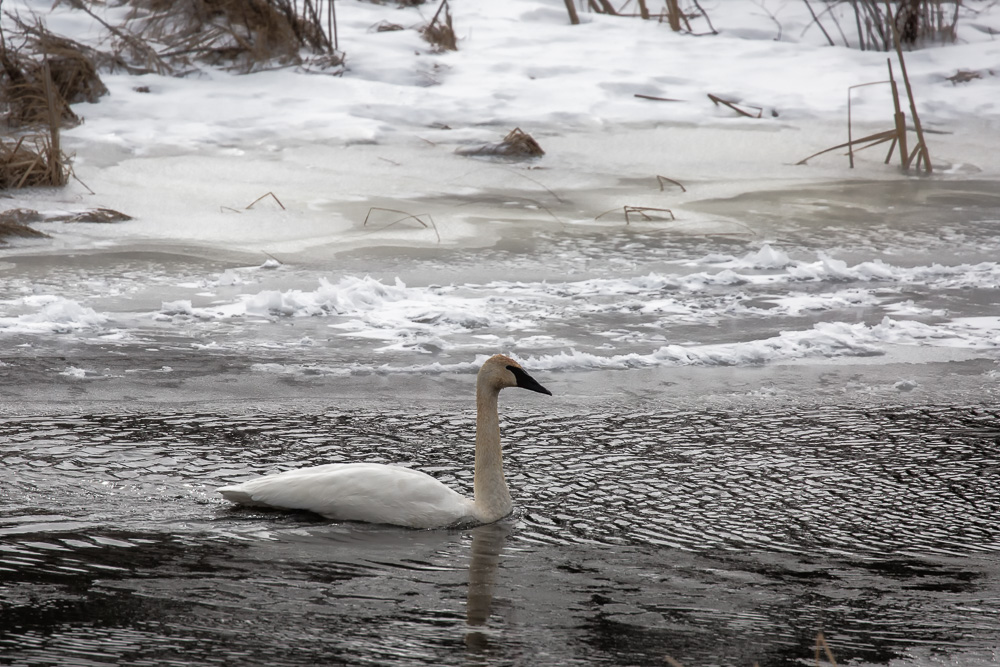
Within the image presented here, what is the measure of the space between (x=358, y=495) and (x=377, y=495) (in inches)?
2.7

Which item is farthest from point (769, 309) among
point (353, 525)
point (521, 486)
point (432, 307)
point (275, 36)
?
point (275, 36)

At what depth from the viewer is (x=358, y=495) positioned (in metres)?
4.10

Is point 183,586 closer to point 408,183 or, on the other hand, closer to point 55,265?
point 55,265

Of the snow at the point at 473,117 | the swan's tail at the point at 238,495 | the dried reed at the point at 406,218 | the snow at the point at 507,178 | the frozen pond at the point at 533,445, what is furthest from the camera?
the snow at the point at 473,117

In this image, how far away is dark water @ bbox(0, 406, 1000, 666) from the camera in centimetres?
317

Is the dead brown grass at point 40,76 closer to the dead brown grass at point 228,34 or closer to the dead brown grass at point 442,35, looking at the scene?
the dead brown grass at point 228,34

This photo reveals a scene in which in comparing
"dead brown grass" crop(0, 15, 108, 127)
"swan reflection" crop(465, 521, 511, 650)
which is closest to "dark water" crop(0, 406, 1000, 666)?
"swan reflection" crop(465, 521, 511, 650)

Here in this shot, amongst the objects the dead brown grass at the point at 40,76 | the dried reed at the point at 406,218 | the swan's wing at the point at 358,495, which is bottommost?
the swan's wing at the point at 358,495

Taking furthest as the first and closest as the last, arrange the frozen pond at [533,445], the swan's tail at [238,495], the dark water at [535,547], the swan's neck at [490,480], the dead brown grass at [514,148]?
the dead brown grass at [514,148]
the swan's neck at [490,480]
the swan's tail at [238,495]
the frozen pond at [533,445]
the dark water at [535,547]

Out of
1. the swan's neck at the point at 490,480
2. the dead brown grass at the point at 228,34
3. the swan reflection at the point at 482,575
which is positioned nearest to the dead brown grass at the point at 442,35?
the dead brown grass at the point at 228,34

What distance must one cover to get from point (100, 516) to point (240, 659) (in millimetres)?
1238

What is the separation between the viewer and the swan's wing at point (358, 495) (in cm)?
409

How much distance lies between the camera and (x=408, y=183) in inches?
409

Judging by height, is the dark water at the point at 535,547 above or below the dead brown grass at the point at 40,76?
below
